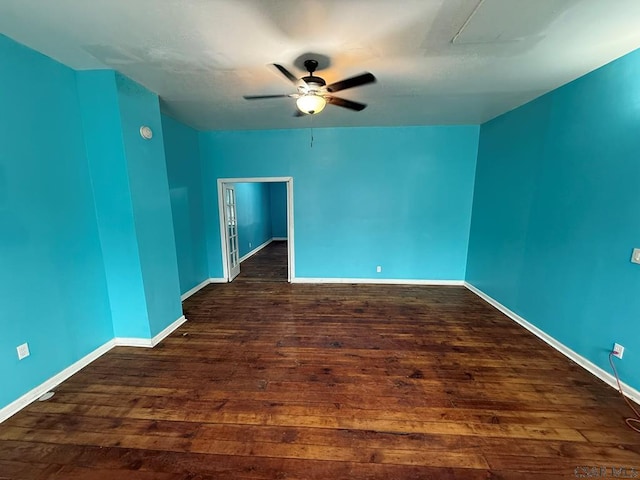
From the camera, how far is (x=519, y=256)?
10.6 ft

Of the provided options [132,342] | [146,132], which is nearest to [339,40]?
[146,132]

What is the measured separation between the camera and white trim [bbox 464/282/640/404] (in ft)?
6.57

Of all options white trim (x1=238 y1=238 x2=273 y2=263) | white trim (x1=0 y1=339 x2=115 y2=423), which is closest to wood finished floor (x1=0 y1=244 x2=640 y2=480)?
white trim (x1=0 y1=339 x2=115 y2=423)

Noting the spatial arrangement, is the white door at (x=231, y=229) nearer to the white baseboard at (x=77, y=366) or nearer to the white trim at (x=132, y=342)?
the white baseboard at (x=77, y=366)

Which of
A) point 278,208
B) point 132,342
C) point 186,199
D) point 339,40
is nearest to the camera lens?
point 339,40

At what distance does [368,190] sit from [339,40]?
274cm

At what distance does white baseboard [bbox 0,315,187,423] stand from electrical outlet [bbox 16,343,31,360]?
298 millimetres

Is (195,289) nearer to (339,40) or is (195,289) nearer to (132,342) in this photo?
(132,342)

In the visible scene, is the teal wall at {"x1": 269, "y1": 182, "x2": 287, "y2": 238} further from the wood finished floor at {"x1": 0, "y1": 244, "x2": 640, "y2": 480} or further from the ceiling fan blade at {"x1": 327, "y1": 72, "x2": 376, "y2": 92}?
the ceiling fan blade at {"x1": 327, "y1": 72, "x2": 376, "y2": 92}

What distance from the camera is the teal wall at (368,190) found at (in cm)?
424

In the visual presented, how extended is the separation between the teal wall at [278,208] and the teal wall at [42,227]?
6710 mm

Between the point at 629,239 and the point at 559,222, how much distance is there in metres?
0.65

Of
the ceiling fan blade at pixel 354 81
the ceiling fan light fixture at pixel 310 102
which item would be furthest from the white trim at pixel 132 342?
the ceiling fan blade at pixel 354 81

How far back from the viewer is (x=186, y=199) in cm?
400
